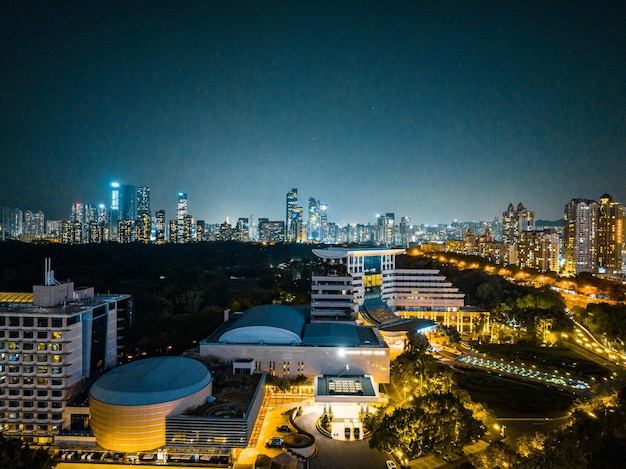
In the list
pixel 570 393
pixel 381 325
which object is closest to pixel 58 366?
pixel 381 325

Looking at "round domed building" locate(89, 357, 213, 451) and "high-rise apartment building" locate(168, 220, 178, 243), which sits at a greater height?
"high-rise apartment building" locate(168, 220, 178, 243)

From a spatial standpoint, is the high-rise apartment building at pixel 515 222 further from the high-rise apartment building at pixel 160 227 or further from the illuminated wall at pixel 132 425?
the illuminated wall at pixel 132 425

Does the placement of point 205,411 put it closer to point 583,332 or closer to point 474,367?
point 474,367

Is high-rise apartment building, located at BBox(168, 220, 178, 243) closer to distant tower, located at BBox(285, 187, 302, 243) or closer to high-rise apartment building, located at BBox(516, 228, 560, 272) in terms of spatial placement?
distant tower, located at BBox(285, 187, 302, 243)

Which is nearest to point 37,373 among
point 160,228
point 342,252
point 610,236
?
point 342,252

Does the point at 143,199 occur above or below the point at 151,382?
above

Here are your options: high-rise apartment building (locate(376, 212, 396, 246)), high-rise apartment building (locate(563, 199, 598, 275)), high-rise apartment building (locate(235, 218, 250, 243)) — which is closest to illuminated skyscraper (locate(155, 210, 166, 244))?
high-rise apartment building (locate(235, 218, 250, 243))

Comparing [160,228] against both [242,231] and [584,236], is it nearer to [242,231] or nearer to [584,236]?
[242,231]
